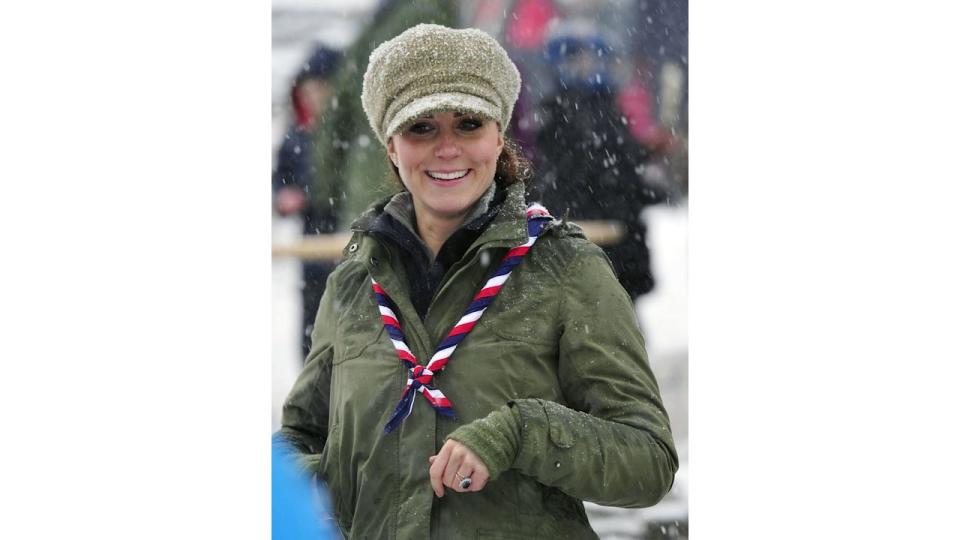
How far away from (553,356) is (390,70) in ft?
1.83

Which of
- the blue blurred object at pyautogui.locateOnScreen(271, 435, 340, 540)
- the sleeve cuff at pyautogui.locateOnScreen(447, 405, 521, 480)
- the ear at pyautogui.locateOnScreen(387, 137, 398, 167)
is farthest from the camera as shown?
the blue blurred object at pyautogui.locateOnScreen(271, 435, 340, 540)

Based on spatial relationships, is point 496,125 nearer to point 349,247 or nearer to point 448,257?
point 448,257

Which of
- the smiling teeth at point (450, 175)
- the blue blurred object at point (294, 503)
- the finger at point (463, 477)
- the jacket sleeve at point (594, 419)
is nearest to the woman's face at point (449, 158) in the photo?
the smiling teeth at point (450, 175)

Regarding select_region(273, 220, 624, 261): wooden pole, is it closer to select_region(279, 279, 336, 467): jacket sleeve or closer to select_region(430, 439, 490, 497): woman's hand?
select_region(279, 279, 336, 467): jacket sleeve

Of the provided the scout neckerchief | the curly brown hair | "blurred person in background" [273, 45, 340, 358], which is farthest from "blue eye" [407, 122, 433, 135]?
"blurred person in background" [273, 45, 340, 358]

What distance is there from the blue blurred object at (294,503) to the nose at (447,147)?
65 cm

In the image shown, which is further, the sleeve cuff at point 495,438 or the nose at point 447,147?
the nose at point 447,147

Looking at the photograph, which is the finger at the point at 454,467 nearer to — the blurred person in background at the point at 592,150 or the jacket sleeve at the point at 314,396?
the jacket sleeve at the point at 314,396

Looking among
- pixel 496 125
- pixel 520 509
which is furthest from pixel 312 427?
pixel 496 125

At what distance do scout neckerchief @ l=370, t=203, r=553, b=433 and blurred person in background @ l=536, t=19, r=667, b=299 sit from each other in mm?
307

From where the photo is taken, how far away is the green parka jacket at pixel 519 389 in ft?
6.05

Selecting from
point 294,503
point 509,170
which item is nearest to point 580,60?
point 509,170

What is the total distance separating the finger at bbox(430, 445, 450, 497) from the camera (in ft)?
5.79

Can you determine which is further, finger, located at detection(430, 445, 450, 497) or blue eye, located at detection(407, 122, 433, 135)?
blue eye, located at detection(407, 122, 433, 135)
